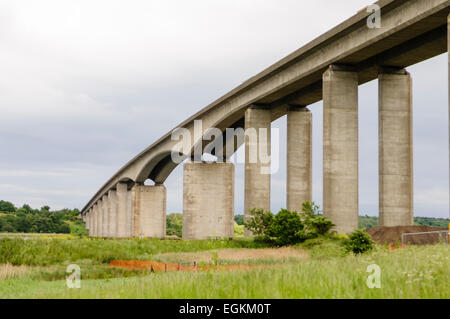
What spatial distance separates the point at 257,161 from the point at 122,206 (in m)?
49.7

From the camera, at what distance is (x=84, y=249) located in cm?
2941

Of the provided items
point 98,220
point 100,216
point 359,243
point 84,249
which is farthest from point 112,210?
point 359,243

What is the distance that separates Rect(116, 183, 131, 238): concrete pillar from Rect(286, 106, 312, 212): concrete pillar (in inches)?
2017

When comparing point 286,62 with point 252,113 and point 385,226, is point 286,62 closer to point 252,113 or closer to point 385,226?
point 252,113

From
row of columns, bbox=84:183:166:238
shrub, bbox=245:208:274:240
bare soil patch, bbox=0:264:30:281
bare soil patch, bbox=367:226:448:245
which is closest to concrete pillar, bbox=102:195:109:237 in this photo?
row of columns, bbox=84:183:166:238

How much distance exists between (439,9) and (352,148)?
1109 centimetres

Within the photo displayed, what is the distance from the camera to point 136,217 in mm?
78750

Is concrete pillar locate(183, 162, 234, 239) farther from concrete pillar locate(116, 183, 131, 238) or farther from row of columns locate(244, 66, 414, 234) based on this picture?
concrete pillar locate(116, 183, 131, 238)

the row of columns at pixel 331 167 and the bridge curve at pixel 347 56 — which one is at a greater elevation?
the bridge curve at pixel 347 56

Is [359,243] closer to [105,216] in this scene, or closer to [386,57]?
[386,57]

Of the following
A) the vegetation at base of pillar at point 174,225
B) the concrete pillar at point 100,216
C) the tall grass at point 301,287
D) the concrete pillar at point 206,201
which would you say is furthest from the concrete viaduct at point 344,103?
the vegetation at base of pillar at point 174,225

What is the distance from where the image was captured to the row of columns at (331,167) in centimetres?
3338

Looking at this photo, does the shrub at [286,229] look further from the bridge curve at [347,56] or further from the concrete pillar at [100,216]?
the concrete pillar at [100,216]
